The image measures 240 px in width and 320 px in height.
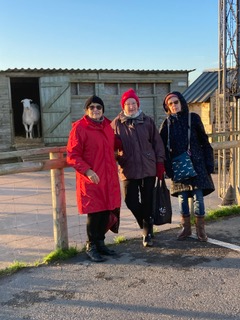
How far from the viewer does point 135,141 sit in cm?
373

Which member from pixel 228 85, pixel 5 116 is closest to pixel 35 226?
pixel 228 85

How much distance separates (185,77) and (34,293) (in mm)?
15603

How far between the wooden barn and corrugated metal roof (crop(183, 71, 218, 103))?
1.85 metres

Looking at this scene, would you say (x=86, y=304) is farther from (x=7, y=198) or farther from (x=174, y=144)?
(x=7, y=198)

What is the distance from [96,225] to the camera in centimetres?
371

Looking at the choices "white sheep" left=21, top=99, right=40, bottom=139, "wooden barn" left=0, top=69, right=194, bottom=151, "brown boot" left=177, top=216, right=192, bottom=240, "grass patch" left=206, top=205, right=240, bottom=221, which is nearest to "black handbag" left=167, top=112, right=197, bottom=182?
"brown boot" left=177, top=216, right=192, bottom=240

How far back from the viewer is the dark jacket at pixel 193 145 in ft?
13.1

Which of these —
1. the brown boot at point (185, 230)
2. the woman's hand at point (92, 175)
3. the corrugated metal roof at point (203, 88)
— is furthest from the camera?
the corrugated metal roof at point (203, 88)

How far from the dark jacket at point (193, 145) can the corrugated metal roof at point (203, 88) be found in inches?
406

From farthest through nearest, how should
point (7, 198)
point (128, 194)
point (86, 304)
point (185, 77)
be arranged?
1. point (185, 77)
2. point (7, 198)
3. point (128, 194)
4. point (86, 304)

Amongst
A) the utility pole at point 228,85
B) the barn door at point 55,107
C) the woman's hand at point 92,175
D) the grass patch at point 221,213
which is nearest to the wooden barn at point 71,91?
the barn door at point 55,107

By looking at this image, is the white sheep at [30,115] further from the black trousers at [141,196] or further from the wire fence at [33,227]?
the black trousers at [141,196]

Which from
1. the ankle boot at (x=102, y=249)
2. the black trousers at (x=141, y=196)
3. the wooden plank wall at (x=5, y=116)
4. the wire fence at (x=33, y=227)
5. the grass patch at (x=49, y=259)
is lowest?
the wire fence at (x=33, y=227)

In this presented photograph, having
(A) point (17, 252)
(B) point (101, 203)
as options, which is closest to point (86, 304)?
(B) point (101, 203)
